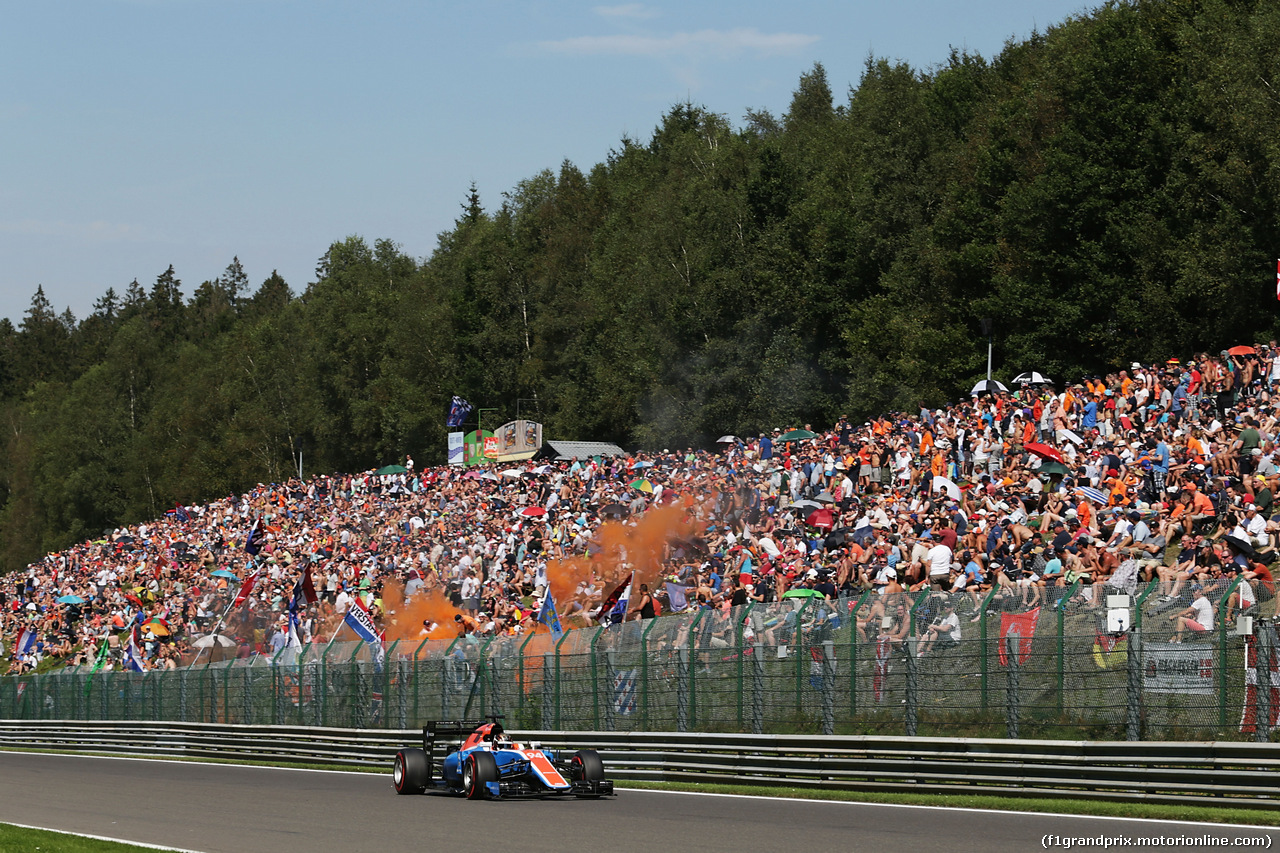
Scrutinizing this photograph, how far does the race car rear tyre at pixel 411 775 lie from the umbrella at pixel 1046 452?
40.3ft

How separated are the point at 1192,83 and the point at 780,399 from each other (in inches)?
853

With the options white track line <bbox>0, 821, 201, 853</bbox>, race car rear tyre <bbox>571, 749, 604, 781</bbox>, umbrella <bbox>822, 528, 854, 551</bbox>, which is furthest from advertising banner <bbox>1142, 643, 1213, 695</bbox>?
umbrella <bbox>822, 528, 854, 551</bbox>

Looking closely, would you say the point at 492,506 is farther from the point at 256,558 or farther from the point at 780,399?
the point at 780,399

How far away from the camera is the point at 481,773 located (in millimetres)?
16594

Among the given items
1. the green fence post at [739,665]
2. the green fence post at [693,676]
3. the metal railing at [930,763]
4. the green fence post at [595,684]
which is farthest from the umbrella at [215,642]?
the green fence post at [739,665]

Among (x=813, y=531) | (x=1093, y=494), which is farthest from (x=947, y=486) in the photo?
(x=1093, y=494)

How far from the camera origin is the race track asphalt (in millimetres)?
11844

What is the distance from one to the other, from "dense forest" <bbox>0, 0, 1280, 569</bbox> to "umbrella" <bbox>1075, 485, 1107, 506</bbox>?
21004 mm

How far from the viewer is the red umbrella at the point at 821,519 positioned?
2620 centimetres

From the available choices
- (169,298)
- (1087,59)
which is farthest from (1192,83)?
(169,298)

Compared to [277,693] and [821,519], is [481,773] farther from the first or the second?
[821,519]

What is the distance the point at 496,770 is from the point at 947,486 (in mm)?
11400

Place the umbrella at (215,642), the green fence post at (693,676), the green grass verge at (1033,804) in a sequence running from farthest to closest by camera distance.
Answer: the umbrella at (215,642) < the green fence post at (693,676) < the green grass verge at (1033,804)

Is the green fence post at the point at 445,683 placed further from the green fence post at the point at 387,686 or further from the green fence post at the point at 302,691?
the green fence post at the point at 302,691
